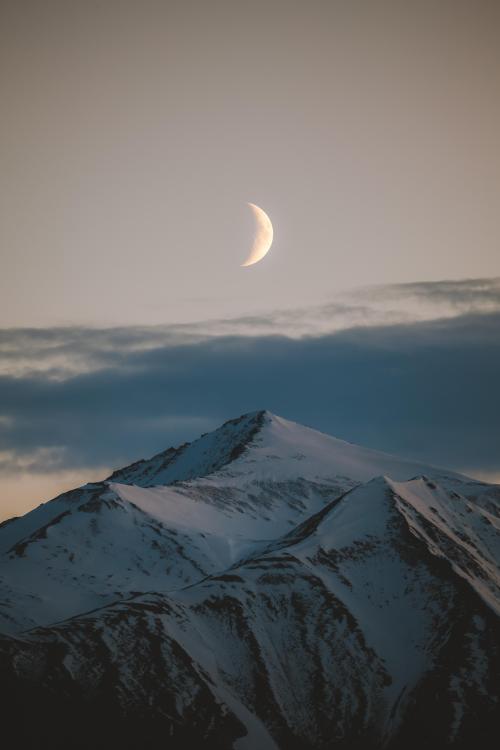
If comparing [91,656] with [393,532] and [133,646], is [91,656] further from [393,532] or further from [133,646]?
[393,532]

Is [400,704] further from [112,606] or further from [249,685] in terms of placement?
[112,606]

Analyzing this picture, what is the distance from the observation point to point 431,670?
516 ft

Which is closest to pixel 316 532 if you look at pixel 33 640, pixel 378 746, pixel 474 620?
pixel 474 620

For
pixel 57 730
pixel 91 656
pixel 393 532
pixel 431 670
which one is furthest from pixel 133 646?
pixel 393 532

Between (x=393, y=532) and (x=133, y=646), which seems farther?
(x=393, y=532)

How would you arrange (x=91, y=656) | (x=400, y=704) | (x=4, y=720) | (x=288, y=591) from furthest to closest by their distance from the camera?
(x=288, y=591)
(x=400, y=704)
(x=91, y=656)
(x=4, y=720)

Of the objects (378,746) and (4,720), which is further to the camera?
(378,746)

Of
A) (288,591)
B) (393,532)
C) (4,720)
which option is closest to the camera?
(4,720)

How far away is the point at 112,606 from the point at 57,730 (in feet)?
85.8

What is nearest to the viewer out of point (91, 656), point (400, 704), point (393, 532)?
point (91, 656)

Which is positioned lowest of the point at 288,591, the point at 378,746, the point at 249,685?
the point at 378,746

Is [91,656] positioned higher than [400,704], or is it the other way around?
[91,656]

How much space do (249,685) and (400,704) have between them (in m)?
21.6

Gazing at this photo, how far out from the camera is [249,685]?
15325 cm
